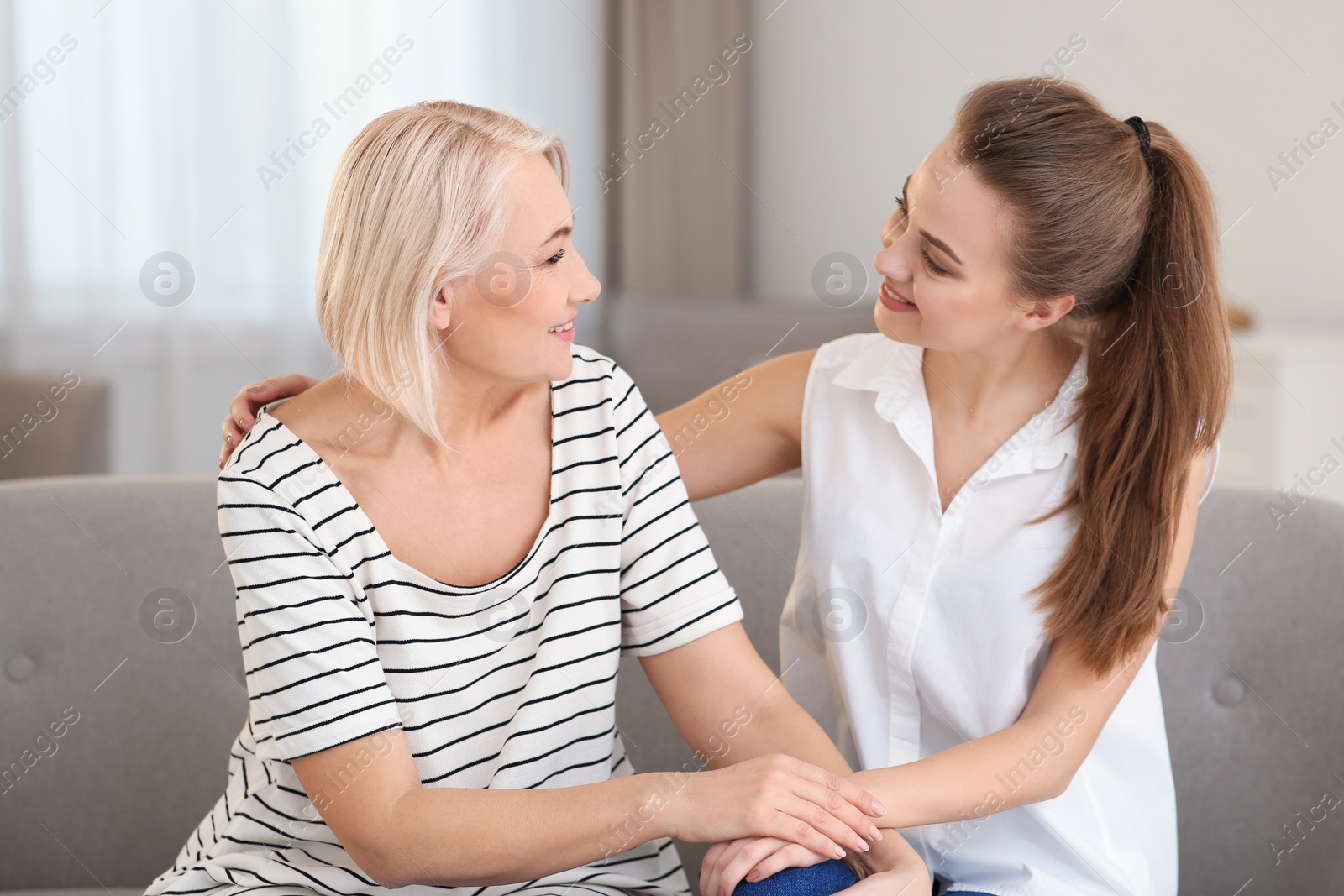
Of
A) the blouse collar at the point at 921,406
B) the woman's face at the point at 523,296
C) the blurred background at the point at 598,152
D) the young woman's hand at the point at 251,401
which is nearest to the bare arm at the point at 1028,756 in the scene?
the blouse collar at the point at 921,406

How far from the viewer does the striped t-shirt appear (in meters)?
0.99

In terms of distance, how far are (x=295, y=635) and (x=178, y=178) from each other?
249 cm

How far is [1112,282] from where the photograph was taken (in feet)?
3.92

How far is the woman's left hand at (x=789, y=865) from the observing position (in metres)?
0.95

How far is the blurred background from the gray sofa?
4.26 ft

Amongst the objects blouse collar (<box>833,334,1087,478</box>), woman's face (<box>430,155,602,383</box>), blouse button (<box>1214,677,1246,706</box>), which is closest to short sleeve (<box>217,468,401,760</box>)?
woman's face (<box>430,155,602,383</box>)

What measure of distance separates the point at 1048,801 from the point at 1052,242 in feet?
1.85

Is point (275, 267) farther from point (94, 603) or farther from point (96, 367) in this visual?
point (94, 603)

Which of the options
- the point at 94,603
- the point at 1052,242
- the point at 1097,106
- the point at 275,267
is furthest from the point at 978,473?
the point at 275,267

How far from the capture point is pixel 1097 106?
1.18m

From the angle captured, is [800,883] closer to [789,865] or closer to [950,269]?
[789,865]

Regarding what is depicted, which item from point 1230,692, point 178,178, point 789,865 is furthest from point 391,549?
point 178,178

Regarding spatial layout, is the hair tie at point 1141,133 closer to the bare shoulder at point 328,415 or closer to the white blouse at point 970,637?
the white blouse at point 970,637

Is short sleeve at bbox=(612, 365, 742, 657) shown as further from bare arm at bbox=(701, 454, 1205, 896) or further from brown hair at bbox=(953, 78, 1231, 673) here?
brown hair at bbox=(953, 78, 1231, 673)
